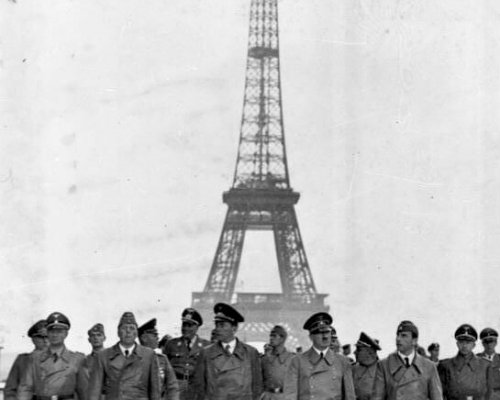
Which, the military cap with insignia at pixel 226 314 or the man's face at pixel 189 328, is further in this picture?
the man's face at pixel 189 328

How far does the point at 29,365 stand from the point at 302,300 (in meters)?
36.2

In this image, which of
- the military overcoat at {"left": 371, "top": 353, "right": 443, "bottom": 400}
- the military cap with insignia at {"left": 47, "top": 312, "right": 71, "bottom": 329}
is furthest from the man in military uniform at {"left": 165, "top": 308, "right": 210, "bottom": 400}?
the military overcoat at {"left": 371, "top": 353, "right": 443, "bottom": 400}

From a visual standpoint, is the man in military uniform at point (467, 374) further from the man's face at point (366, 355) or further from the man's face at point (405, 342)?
the man's face at point (405, 342)

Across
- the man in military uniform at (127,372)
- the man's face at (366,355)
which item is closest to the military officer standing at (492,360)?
the man's face at (366,355)

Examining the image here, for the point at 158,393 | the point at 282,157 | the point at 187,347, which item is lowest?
the point at 158,393

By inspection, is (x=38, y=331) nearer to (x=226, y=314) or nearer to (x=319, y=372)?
(x=226, y=314)

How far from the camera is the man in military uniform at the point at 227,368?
10273 mm

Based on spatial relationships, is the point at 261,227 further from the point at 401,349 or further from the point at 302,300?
the point at 401,349

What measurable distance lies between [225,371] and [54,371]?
1598mm

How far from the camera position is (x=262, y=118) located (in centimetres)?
4862

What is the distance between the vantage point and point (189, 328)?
42.0ft

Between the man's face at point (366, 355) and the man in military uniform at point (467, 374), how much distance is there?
1.00 m

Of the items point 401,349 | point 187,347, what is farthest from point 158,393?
point 187,347

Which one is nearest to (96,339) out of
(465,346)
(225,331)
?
(225,331)
